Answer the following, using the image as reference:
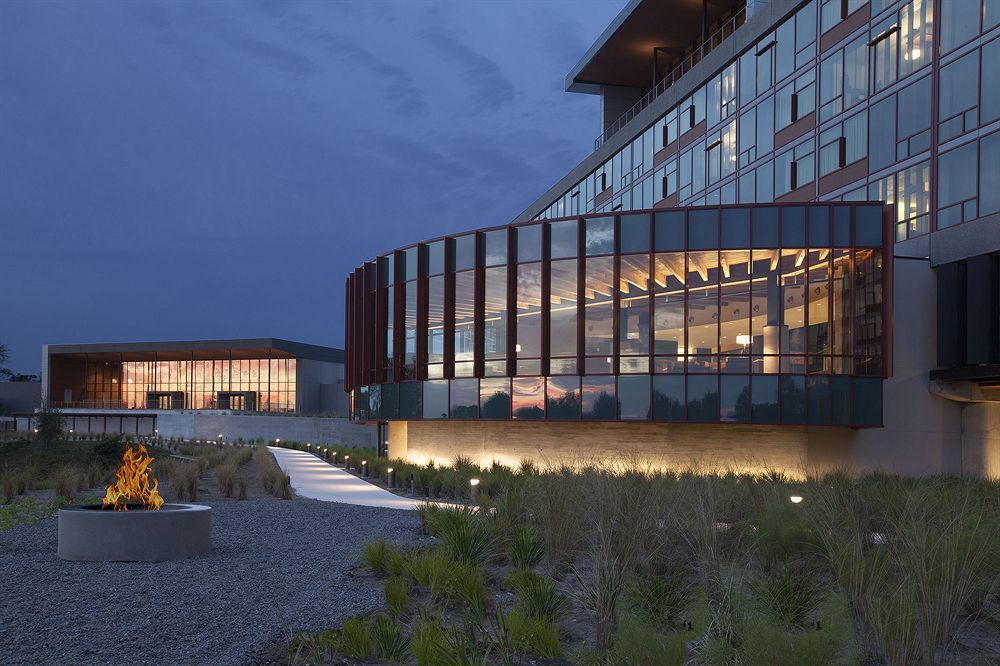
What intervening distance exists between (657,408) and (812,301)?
5.12 metres

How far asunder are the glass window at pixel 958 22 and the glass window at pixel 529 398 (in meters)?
14.8

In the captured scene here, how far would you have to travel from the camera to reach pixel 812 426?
25.4 m

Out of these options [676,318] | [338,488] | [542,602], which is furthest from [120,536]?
[676,318]

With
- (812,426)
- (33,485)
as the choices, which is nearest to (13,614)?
(33,485)

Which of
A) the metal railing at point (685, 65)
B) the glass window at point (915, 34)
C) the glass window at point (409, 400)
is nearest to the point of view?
the glass window at point (915, 34)

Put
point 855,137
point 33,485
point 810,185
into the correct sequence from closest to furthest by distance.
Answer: point 33,485 < point 855,137 < point 810,185

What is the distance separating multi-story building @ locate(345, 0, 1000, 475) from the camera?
2497 cm

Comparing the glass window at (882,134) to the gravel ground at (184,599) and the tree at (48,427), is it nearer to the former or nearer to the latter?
the gravel ground at (184,599)

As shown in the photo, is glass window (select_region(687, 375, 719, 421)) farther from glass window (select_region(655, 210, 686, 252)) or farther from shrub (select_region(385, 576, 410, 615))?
shrub (select_region(385, 576, 410, 615))

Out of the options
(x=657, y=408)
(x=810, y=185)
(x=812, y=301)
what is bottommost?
(x=657, y=408)

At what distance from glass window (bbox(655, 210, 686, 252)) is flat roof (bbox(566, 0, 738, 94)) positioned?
58.3ft

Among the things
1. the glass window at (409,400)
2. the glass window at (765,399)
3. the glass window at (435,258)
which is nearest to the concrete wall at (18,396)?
the glass window at (409,400)

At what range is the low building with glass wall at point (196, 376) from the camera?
3211 inches

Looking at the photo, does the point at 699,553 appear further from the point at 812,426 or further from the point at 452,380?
the point at 452,380
